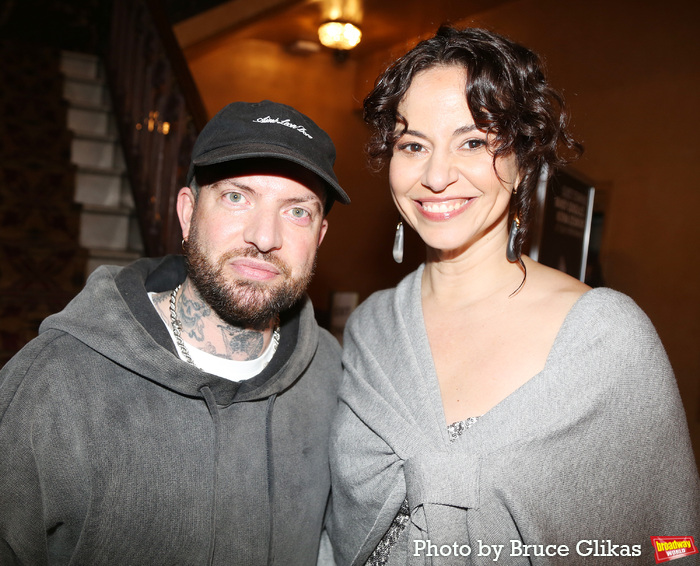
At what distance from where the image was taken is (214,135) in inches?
55.5

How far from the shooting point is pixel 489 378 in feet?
4.44

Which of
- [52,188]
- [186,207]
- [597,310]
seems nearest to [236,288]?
[186,207]

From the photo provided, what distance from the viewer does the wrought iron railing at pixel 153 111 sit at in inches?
105

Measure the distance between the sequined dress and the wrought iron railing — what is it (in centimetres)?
163

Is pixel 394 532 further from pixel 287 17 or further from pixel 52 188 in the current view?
pixel 287 17

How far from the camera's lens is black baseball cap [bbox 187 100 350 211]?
1343 millimetres

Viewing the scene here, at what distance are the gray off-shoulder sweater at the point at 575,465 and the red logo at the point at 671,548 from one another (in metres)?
0.02

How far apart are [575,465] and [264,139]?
1085 millimetres

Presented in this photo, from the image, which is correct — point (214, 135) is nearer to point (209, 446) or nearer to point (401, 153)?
point (401, 153)

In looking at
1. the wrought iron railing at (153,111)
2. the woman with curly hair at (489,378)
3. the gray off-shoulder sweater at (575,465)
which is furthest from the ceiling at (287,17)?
the gray off-shoulder sweater at (575,465)

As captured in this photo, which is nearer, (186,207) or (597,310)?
(597,310)

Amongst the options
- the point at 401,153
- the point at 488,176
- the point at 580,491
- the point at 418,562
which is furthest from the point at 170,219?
the point at 580,491

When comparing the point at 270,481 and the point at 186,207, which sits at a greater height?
the point at 186,207

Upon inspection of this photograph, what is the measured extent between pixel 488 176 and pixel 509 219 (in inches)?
10.0
